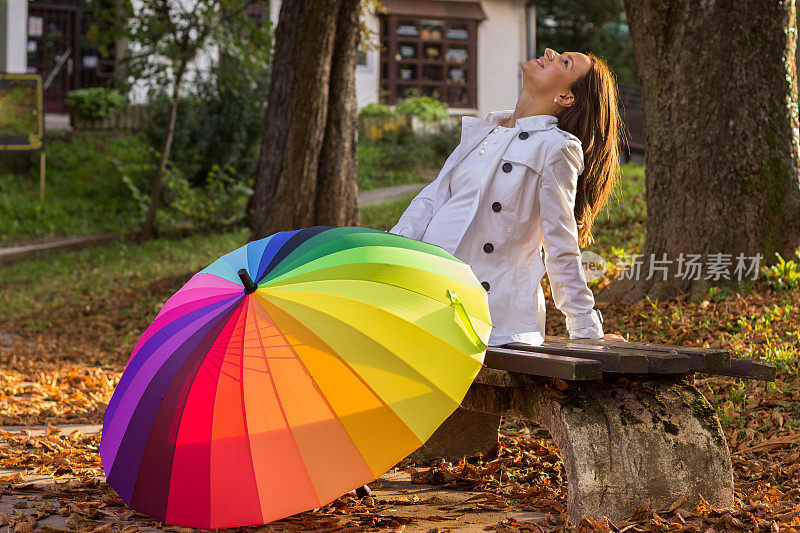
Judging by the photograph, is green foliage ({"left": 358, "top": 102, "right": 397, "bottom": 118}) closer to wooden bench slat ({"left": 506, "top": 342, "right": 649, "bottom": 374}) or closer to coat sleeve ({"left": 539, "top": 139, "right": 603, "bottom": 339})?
coat sleeve ({"left": 539, "top": 139, "right": 603, "bottom": 339})

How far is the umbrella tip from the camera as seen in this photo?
302 cm

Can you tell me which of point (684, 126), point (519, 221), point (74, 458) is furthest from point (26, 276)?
point (519, 221)

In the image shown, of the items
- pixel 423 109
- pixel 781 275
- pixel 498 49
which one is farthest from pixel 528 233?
pixel 498 49

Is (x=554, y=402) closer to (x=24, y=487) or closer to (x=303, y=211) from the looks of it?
(x=24, y=487)

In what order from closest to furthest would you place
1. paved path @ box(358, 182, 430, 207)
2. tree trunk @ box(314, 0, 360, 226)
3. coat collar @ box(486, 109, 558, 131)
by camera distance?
coat collar @ box(486, 109, 558, 131), tree trunk @ box(314, 0, 360, 226), paved path @ box(358, 182, 430, 207)

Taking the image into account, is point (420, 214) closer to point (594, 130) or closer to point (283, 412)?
point (594, 130)

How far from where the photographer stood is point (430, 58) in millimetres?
26141

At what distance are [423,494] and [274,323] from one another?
1.43 metres

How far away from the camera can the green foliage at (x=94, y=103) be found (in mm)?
21359

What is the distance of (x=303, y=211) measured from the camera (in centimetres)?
934

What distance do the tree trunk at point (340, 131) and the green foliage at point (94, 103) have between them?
1335 centimetres

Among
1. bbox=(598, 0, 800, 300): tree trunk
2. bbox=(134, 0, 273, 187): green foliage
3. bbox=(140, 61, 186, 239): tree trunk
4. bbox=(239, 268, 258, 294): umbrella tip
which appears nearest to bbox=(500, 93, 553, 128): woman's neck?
bbox=(239, 268, 258, 294): umbrella tip

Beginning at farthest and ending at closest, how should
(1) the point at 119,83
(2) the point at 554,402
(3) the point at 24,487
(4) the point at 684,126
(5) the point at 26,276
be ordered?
(1) the point at 119,83 → (5) the point at 26,276 → (4) the point at 684,126 → (3) the point at 24,487 → (2) the point at 554,402

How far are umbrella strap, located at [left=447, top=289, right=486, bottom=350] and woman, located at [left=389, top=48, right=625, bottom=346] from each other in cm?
61
